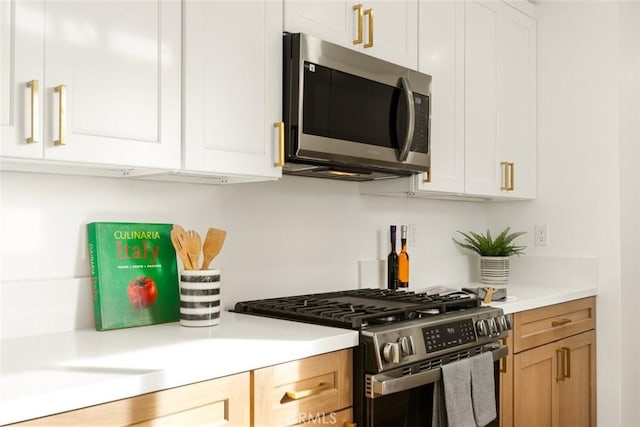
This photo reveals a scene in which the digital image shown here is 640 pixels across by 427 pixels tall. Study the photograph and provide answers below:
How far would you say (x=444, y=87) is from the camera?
8.59 feet

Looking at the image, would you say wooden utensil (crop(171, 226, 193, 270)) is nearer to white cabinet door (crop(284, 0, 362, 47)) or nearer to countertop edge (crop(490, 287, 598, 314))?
white cabinet door (crop(284, 0, 362, 47))

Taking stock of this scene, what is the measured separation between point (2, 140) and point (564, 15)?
9.41ft

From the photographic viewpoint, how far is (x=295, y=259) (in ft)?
7.87

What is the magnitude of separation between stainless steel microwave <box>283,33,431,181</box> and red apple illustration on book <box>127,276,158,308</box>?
583 millimetres

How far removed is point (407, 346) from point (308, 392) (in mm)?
341

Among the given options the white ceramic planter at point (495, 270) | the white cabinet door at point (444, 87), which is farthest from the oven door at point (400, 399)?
the white ceramic planter at point (495, 270)

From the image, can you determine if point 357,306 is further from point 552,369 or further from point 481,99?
point 481,99

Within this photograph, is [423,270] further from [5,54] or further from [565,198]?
[5,54]

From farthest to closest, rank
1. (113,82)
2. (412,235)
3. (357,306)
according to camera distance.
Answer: (412,235)
(357,306)
(113,82)

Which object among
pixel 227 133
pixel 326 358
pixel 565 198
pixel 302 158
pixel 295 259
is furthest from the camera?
pixel 565 198

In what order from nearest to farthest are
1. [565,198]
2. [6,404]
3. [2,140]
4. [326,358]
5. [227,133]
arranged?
[6,404]
[2,140]
[326,358]
[227,133]
[565,198]

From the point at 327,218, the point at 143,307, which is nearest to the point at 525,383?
the point at 327,218

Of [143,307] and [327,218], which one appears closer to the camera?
[143,307]

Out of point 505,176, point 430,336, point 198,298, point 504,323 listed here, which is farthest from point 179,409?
point 505,176
